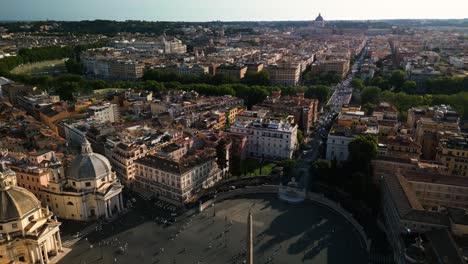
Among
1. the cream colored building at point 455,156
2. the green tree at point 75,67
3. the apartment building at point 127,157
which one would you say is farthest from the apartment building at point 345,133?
the green tree at point 75,67

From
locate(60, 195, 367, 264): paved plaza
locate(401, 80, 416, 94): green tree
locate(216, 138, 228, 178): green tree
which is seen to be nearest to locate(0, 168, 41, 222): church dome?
locate(60, 195, 367, 264): paved plaza

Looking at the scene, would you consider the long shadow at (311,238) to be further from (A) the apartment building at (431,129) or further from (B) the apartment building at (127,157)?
(A) the apartment building at (431,129)

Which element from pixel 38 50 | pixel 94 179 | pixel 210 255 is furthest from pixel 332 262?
pixel 38 50

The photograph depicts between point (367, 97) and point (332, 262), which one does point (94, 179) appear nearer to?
point (332, 262)

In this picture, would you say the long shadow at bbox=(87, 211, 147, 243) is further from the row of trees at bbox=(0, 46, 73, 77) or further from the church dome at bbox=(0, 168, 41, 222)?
the row of trees at bbox=(0, 46, 73, 77)

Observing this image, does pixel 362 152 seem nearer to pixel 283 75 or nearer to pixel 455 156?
pixel 455 156

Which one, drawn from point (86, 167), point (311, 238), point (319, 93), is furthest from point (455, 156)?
point (319, 93)
